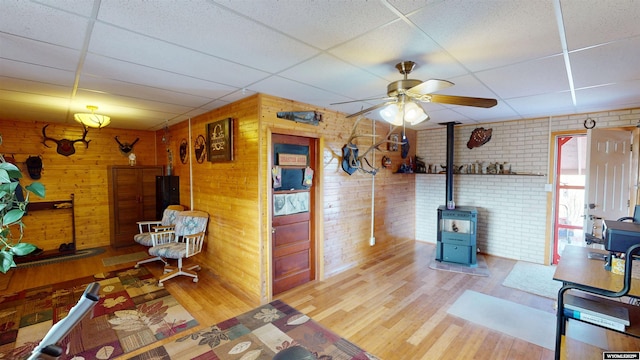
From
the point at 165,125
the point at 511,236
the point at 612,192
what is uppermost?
the point at 165,125

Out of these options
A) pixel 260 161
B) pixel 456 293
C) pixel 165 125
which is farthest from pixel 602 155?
pixel 165 125

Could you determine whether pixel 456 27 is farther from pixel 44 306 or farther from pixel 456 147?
pixel 44 306

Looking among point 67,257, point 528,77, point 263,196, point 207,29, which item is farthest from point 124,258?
point 528,77

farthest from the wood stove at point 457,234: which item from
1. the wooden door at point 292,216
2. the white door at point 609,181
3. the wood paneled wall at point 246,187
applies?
the wooden door at point 292,216

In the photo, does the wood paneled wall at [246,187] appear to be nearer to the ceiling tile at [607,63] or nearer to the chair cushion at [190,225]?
the chair cushion at [190,225]

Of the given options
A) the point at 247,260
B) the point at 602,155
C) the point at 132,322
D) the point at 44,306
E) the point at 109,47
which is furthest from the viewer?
the point at 602,155

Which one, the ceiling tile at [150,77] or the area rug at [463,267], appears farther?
the area rug at [463,267]

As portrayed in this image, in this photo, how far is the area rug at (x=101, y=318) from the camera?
8.21 ft

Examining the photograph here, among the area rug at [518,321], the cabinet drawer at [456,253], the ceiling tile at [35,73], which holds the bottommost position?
the area rug at [518,321]

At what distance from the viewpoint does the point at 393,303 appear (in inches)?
132

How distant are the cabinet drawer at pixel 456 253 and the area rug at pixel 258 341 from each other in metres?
2.91

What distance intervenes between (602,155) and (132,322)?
618 cm

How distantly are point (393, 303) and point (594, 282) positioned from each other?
1.89m

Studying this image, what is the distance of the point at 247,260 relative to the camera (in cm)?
353
